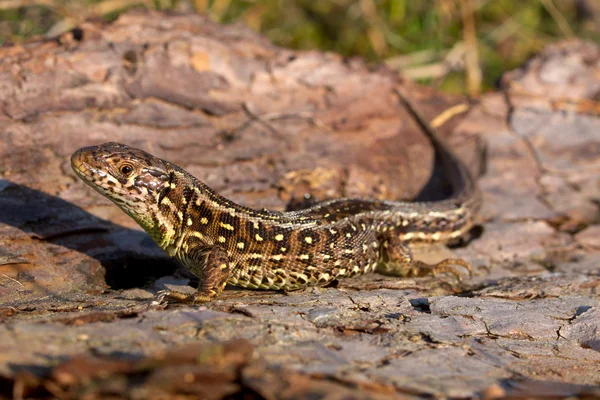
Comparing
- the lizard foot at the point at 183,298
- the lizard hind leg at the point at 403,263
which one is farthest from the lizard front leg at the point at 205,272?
the lizard hind leg at the point at 403,263

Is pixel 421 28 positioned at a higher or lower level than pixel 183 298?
higher

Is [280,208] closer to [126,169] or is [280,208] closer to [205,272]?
[205,272]

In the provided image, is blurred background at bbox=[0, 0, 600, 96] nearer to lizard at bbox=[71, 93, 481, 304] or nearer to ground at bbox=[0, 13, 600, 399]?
ground at bbox=[0, 13, 600, 399]

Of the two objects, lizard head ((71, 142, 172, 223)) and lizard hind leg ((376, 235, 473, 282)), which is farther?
lizard hind leg ((376, 235, 473, 282))

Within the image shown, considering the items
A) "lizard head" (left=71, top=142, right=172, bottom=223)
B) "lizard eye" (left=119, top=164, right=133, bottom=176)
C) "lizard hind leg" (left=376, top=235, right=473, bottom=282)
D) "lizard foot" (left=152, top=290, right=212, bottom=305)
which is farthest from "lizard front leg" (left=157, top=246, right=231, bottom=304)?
"lizard hind leg" (left=376, top=235, right=473, bottom=282)

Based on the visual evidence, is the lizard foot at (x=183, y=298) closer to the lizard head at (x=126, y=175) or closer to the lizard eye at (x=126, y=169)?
the lizard head at (x=126, y=175)

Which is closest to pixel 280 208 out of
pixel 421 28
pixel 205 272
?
pixel 205 272

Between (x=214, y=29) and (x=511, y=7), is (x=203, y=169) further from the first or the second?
(x=511, y=7)
